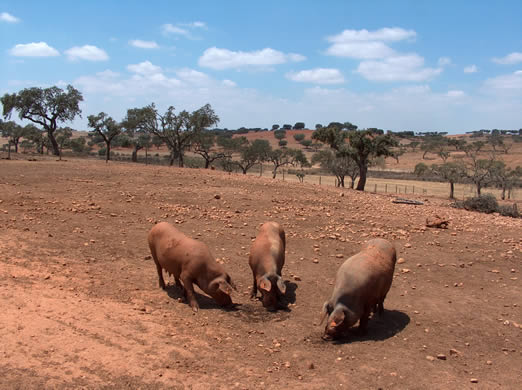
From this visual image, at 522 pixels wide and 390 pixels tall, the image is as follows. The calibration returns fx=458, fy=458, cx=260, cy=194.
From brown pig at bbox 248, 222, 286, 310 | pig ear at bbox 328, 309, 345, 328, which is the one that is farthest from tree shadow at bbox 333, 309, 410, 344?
brown pig at bbox 248, 222, 286, 310

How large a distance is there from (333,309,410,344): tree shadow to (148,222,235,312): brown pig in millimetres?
2440

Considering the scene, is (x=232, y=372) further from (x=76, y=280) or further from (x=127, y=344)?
(x=76, y=280)

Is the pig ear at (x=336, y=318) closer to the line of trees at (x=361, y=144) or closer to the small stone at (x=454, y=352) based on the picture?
the small stone at (x=454, y=352)

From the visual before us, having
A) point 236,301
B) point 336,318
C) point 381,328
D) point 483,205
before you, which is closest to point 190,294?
point 236,301

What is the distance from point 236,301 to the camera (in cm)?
963

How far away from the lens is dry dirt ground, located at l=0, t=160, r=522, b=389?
628cm

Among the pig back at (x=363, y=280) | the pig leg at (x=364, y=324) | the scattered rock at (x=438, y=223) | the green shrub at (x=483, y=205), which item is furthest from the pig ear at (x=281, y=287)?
the green shrub at (x=483, y=205)

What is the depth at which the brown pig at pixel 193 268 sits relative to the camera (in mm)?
8984

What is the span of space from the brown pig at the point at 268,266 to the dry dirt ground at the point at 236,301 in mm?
354

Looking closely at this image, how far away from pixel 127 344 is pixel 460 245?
11294 millimetres

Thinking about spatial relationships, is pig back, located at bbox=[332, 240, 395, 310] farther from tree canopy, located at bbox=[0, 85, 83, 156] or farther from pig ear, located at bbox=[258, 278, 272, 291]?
tree canopy, located at bbox=[0, 85, 83, 156]

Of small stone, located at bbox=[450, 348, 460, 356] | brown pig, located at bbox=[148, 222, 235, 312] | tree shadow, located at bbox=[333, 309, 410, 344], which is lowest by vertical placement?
tree shadow, located at bbox=[333, 309, 410, 344]

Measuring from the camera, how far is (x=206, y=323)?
8.12 m

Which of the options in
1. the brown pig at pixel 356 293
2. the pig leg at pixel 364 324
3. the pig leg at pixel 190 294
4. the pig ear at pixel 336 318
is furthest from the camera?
the pig leg at pixel 190 294
